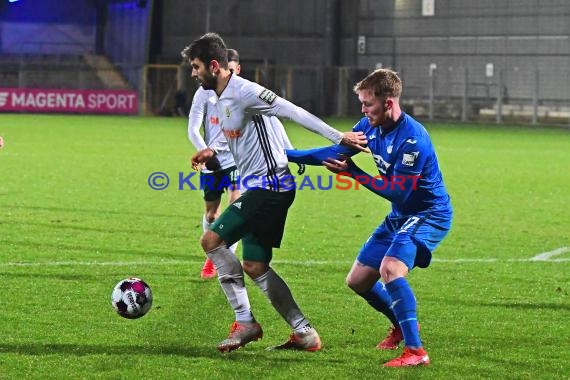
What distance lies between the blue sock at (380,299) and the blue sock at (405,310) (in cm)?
57

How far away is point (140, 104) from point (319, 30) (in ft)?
26.8

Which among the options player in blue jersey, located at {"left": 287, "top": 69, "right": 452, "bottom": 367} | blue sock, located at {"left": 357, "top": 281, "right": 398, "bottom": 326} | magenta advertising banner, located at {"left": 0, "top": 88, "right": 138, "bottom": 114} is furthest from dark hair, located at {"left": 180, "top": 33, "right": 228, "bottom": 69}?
magenta advertising banner, located at {"left": 0, "top": 88, "right": 138, "bottom": 114}

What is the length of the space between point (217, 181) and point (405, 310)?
388 centimetres

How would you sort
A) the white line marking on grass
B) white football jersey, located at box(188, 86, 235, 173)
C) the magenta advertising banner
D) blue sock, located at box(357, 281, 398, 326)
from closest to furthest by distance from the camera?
blue sock, located at box(357, 281, 398, 326)
white football jersey, located at box(188, 86, 235, 173)
the white line marking on grass
the magenta advertising banner

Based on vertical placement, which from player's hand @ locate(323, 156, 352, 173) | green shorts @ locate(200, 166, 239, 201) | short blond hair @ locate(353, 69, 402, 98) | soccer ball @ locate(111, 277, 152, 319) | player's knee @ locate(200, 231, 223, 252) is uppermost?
short blond hair @ locate(353, 69, 402, 98)

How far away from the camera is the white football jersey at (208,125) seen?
9.65 meters

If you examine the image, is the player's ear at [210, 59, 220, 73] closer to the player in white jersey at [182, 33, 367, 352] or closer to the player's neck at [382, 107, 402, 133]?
the player in white jersey at [182, 33, 367, 352]

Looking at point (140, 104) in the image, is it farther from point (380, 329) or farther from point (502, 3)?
point (380, 329)

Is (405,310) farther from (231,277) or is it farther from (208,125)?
(208,125)

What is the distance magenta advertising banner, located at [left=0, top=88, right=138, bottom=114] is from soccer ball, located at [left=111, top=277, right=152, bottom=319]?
36.2 m

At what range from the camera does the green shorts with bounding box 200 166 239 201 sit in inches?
389

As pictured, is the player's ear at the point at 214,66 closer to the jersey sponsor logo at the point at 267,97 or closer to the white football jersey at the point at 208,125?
the jersey sponsor logo at the point at 267,97

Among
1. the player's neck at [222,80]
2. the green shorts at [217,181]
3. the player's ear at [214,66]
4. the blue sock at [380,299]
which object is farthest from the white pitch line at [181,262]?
the player's ear at [214,66]

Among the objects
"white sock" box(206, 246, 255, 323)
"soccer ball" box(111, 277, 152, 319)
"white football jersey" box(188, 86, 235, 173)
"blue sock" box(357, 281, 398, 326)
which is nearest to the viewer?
"white sock" box(206, 246, 255, 323)
